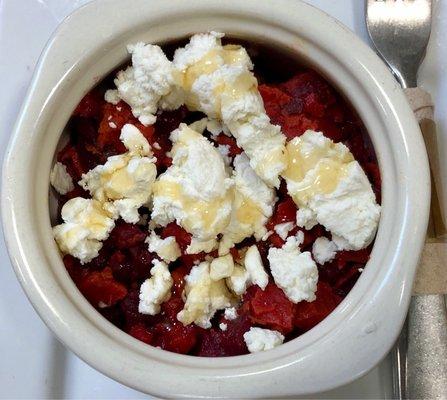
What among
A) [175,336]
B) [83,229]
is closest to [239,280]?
[175,336]

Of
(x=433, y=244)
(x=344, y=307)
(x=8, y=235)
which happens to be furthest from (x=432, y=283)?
(x=8, y=235)

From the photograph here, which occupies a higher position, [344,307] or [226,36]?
[226,36]

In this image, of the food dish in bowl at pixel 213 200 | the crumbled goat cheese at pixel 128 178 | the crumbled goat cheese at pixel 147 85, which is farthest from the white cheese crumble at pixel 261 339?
the crumbled goat cheese at pixel 147 85

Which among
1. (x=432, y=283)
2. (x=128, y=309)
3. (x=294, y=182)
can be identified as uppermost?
(x=294, y=182)

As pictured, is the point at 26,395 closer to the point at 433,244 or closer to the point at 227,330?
the point at 227,330

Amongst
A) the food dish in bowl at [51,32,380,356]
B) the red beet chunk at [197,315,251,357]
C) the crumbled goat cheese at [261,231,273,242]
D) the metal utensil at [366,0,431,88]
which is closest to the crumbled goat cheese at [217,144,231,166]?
the food dish in bowl at [51,32,380,356]

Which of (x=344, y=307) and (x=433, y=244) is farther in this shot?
(x=433, y=244)

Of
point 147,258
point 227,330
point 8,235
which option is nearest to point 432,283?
point 227,330
